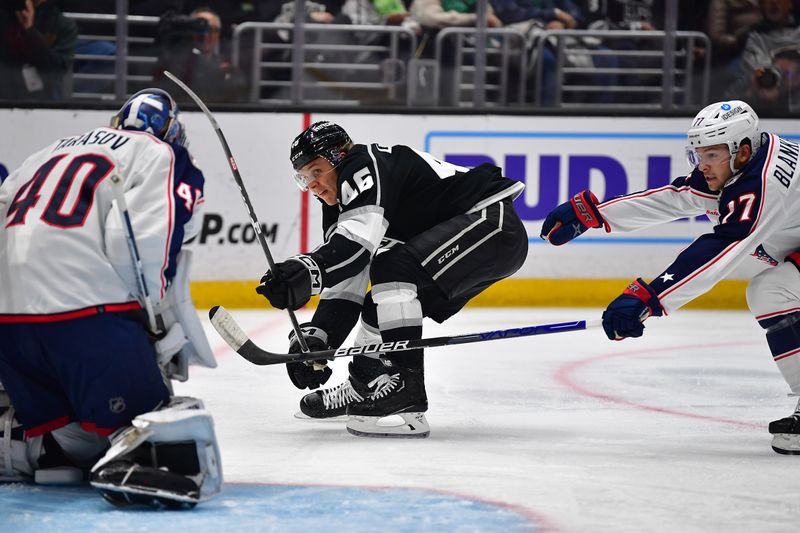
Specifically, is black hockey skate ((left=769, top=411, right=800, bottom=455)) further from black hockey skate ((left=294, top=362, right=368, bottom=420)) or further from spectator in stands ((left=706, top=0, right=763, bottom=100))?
spectator in stands ((left=706, top=0, right=763, bottom=100))

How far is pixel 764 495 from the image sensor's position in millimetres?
2736

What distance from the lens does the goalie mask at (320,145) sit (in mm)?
3414

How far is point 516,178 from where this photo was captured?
6.48 m

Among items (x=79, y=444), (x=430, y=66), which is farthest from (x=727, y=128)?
(x=430, y=66)

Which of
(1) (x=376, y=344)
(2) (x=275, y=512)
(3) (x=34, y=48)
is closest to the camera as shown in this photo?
(2) (x=275, y=512)

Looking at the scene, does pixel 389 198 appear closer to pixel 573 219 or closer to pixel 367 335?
pixel 367 335

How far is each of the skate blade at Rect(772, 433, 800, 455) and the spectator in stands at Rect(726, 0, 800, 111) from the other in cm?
388

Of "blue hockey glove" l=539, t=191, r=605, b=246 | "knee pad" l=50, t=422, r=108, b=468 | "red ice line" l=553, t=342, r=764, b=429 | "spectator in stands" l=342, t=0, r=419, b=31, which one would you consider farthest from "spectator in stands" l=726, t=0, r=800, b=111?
"knee pad" l=50, t=422, r=108, b=468

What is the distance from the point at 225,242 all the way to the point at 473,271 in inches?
115

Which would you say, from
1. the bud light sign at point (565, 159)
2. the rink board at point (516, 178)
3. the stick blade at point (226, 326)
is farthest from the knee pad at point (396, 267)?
the bud light sign at point (565, 159)

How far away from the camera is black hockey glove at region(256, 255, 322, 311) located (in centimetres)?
320

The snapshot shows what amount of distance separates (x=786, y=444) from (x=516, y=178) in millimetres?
3420

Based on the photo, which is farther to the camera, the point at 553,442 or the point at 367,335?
the point at 367,335

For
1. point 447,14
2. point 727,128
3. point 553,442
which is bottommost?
point 553,442
